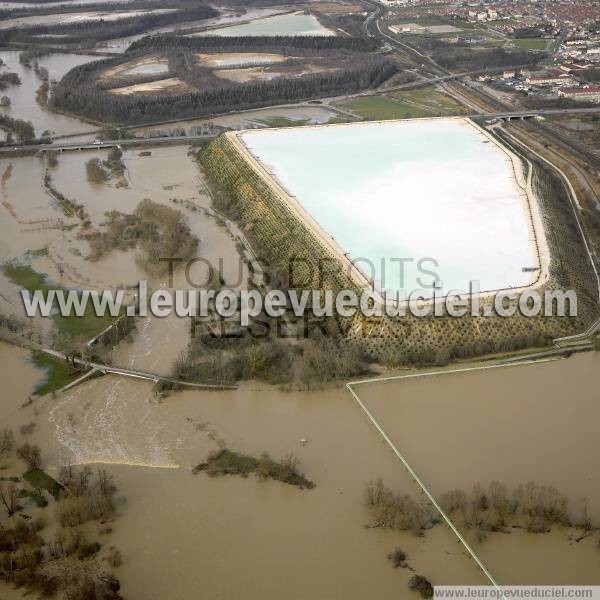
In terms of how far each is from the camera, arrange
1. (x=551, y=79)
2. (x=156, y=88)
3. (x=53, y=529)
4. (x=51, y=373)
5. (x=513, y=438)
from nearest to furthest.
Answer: (x=53, y=529) < (x=513, y=438) < (x=51, y=373) < (x=156, y=88) < (x=551, y=79)

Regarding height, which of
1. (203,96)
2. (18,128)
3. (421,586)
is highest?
(203,96)

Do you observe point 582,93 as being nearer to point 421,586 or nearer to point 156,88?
point 156,88

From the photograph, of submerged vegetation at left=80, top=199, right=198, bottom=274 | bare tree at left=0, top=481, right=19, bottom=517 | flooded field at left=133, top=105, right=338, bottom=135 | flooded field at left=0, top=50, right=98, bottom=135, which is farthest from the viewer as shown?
flooded field at left=0, top=50, right=98, bottom=135

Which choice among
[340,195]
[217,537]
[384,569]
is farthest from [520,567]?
[340,195]

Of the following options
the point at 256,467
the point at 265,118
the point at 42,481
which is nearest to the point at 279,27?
the point at 265,118

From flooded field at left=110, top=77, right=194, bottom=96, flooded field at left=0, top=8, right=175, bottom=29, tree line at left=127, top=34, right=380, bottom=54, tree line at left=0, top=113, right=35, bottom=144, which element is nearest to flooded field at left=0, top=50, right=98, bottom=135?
tree line at left=0, top=113, right=35, bottom=144

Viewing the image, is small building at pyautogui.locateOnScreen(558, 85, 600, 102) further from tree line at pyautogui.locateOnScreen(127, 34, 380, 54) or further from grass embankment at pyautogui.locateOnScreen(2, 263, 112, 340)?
grass embankment at pyautogui.locateOnScreen(2, 263, 112, 340)
